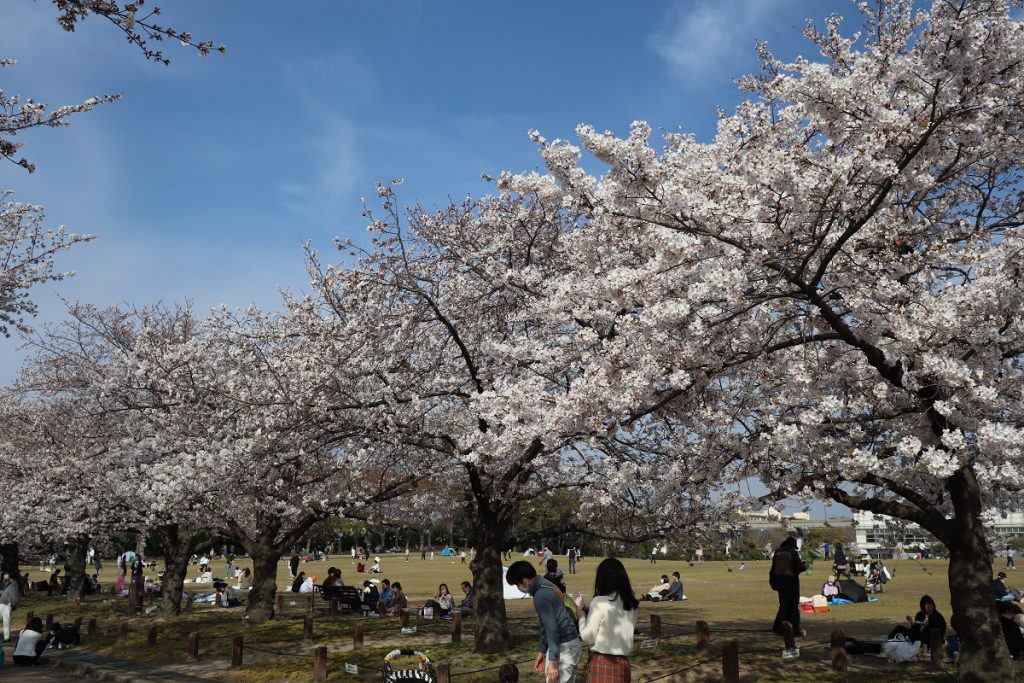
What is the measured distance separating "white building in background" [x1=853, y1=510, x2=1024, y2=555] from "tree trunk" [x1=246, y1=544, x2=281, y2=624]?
13.6 metres

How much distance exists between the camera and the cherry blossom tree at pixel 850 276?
288 inches

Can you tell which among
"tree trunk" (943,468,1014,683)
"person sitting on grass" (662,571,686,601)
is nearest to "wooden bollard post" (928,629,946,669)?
"tree trunk" (943,468,1014,683)

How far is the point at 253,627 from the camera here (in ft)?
62.0

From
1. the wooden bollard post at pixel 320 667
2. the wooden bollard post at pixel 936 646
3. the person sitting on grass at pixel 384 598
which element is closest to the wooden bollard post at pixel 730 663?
the wooden bollard post at pixel 936 646

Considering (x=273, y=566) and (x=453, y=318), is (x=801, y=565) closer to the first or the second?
(x=453, y=318)

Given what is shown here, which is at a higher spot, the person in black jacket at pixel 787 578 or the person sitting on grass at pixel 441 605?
the person in black jacket at pixel 787 578

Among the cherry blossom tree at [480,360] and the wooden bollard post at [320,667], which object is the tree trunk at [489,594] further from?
the wooden bollard post at [320,667]

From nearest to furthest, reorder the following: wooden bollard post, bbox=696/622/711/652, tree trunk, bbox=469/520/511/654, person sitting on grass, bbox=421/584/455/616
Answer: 1. wooden bollard post, bbox=696/622/711/652
2. tree trunk, bbox=469/520/511/654
3. person sitting on grass, bbox=421/584/455/616

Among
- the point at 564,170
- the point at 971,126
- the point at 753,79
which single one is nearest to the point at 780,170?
the point at 971,126

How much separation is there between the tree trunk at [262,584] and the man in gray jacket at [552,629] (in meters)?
13.6

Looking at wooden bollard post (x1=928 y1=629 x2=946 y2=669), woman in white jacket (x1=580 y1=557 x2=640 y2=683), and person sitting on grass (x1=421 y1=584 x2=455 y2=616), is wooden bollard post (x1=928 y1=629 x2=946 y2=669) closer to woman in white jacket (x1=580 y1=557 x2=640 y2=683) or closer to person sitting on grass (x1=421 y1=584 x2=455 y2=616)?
woman in white jacket (x1=580 y1=557 x2=640 y2=683)

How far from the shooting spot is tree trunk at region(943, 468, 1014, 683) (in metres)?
9.06


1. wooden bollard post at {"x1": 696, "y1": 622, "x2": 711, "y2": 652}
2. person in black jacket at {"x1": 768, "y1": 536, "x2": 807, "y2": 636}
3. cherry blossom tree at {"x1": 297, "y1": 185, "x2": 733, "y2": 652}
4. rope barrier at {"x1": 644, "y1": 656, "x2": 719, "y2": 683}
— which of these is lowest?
rope barrier at {"x1": 644, "y1": 656, "x2": 719, "y2": 683}

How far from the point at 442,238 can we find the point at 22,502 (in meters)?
16.0
